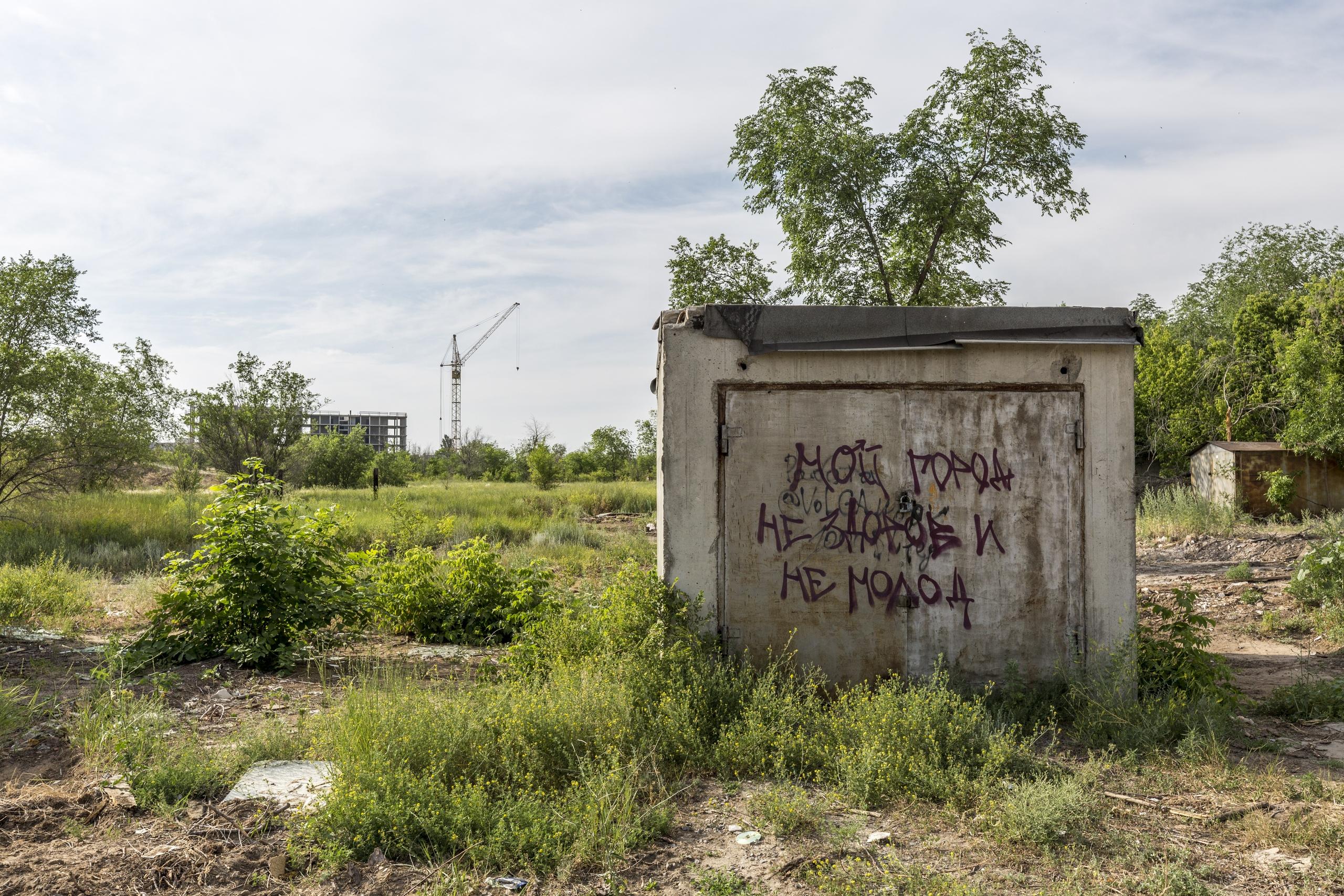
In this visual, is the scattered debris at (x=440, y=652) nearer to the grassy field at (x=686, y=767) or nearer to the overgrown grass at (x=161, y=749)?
the grassy field at (x=686, y=767)

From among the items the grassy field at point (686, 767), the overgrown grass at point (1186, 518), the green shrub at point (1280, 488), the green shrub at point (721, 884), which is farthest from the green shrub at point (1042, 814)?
the green shrub at point (1280, 488)

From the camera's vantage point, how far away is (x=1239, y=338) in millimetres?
23062

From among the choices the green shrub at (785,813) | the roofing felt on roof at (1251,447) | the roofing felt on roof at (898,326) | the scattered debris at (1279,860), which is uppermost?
the roofing felt on roof at (898,326)

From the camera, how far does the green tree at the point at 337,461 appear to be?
128 feet

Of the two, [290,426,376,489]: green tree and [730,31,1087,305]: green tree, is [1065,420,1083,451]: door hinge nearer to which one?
[730,31,1087,305]: green tree

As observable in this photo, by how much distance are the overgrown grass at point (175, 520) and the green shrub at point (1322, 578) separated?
10.7 meters

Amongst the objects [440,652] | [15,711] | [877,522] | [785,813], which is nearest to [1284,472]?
[877,522]

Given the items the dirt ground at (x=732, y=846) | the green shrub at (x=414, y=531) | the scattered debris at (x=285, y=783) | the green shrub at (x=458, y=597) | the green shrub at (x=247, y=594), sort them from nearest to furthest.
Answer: the dirt ground at (x=732, y=846)
the scattered debris at (x=285, y=783)
the green shrub at (x=247, y=594)
the green shrub at (x=458, y=597)
the green shrub at (x=414, y=531)

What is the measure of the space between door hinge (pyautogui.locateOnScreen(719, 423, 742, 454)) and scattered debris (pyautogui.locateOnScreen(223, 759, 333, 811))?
3301mm

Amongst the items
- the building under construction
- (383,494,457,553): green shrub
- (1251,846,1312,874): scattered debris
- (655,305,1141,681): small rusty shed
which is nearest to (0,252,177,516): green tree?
(383,494,457,553): green shrub

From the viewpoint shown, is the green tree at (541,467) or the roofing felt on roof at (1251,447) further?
the green tree at (541,467)

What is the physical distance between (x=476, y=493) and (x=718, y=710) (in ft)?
77.8

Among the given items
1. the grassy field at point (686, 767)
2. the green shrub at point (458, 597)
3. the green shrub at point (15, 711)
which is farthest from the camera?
the green shrub at point (458, 597)

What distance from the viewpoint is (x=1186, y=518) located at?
16.4 meters
